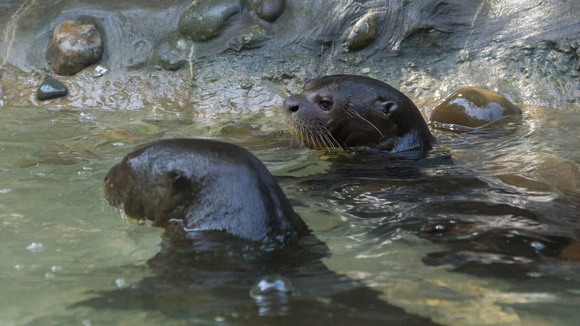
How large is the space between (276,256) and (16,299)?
945 millimetres

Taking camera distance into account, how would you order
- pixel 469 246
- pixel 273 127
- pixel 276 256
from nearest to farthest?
pixel 276 256 < pixel 469 246 < pixel 273 127

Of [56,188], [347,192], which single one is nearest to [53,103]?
[56,188]

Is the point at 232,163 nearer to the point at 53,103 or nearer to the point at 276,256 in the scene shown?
the point at 276,256

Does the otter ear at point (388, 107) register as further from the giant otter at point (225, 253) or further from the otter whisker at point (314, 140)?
the giant otter at point (225, 253)

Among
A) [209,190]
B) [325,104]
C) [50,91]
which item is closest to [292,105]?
[325,104]

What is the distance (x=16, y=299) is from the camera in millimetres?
1991

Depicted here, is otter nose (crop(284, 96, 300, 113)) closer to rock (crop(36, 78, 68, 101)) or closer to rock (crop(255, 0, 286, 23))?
rock (crop(255, 0, 286, 23))

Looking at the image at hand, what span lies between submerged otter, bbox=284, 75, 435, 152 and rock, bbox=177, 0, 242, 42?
8.74 feet

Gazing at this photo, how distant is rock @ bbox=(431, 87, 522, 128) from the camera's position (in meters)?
5.43

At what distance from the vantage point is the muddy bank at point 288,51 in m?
6.15

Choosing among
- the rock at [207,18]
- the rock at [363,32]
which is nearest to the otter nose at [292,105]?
the rock at [363,32]

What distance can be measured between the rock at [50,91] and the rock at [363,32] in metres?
3.37

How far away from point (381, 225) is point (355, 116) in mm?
1791

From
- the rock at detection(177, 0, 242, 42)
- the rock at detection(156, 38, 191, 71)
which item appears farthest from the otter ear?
the rock at detection(156, 38, 191, 71)
